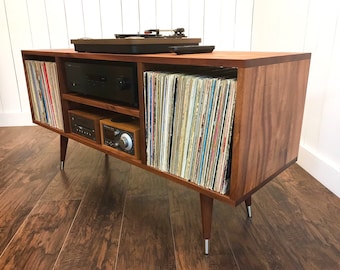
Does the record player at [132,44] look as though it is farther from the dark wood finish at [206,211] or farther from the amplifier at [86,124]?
the dark wood finish at [206,211]

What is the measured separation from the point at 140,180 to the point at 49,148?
71cm

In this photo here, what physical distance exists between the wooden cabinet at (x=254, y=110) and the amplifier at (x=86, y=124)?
111mm

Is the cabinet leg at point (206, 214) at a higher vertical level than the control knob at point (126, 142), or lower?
lower

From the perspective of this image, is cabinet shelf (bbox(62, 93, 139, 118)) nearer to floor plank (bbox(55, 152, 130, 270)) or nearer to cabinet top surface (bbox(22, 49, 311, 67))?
cabinet top surface (bbox(22, 49, 311, 67))

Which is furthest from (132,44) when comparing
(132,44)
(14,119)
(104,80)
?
(14,119)

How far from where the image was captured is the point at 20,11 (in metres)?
1.95

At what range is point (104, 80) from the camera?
0.98 m

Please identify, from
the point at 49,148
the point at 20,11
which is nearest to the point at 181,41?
the point at 49,148

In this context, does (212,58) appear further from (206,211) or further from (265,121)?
(206,211)

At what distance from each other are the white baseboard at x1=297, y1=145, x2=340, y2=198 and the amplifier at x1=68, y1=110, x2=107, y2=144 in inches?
37.1

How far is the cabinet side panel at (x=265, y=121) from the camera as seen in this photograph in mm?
646

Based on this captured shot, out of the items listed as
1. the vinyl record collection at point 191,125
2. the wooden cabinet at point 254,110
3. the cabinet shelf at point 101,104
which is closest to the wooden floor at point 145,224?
the wooden cabinet at point 254,110

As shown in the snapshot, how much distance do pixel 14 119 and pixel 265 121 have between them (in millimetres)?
1980

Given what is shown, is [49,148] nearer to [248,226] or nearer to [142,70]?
[142,70]
